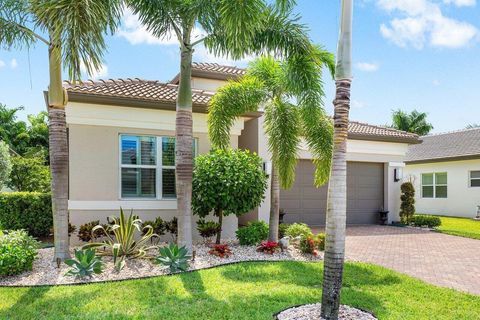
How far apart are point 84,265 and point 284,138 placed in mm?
5586

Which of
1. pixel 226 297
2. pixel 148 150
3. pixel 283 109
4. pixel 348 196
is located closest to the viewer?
pixel 226 297

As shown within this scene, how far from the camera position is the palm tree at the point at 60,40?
6.93 m

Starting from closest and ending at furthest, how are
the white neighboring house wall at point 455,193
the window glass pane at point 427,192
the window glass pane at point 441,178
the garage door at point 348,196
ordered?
the garage door at point 348,196 < the white neighboring house wall at point 455,193 < the window glass pane at point 441,178 < the window glass pane at point 427,192

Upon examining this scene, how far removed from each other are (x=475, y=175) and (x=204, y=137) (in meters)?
17.6

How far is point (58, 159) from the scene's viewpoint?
8.45 m

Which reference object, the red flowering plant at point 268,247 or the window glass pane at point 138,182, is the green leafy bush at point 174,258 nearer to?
the red flowering plant at point 268,247

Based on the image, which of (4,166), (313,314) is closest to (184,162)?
(313,314)

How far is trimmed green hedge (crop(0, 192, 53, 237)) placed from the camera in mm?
11719

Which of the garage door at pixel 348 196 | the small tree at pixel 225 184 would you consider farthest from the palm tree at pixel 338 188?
the garage door at pixel 348 196

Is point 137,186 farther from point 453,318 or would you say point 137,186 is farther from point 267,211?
point 453,318

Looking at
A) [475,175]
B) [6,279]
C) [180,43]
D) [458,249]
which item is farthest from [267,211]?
[475,175]

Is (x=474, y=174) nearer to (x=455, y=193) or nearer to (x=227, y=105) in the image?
(x=455, y=193)

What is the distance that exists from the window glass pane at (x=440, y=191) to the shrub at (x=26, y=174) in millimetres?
23179

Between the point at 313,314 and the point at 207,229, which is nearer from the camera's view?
the point at 313,314
